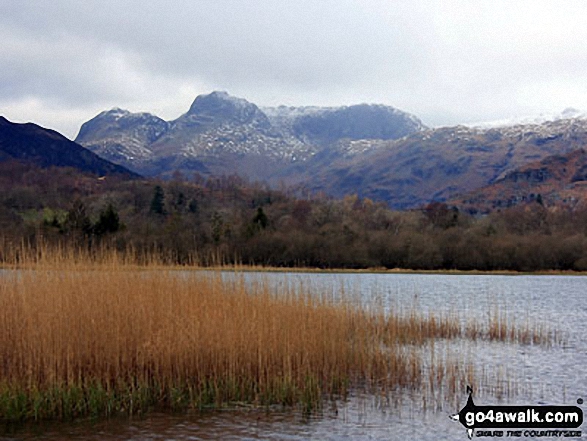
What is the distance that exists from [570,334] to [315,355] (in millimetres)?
12051

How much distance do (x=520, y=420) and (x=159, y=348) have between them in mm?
6031

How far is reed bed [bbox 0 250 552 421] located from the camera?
34.1 feet

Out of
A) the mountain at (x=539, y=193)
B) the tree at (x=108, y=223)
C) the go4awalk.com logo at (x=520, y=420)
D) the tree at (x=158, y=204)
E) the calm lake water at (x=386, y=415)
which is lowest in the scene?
the go4awalk.com logo at (x=520, y=420)

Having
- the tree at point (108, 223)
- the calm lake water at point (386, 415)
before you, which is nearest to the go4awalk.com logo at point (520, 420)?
the calm lake water at point (386, 415)

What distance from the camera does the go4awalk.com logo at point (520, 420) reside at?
1092 cm

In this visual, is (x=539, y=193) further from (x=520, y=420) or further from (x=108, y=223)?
(x=520, y=420)

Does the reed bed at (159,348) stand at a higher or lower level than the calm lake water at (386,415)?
higher

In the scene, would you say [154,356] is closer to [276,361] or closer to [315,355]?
[276,361]

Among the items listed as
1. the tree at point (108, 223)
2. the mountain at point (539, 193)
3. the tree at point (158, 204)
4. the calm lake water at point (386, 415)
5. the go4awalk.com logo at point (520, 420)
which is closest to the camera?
the calm lake water at point (386, 415)

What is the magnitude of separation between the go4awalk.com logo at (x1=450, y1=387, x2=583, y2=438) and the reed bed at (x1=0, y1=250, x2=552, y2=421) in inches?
49.8

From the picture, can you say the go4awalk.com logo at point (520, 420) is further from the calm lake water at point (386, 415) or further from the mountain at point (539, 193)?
the mountain at point (539, 193)

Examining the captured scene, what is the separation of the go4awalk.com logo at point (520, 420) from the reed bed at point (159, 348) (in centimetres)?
126

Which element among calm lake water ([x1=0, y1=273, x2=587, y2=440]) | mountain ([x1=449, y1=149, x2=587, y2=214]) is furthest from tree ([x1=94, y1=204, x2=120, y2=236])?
mountain ([x1=449, y1=149, x2=587, y2=214])

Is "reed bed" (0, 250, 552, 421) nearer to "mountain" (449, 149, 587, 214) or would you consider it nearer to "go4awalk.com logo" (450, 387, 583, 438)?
"go4awalk.com logo" (450, 387, 583, 438)
